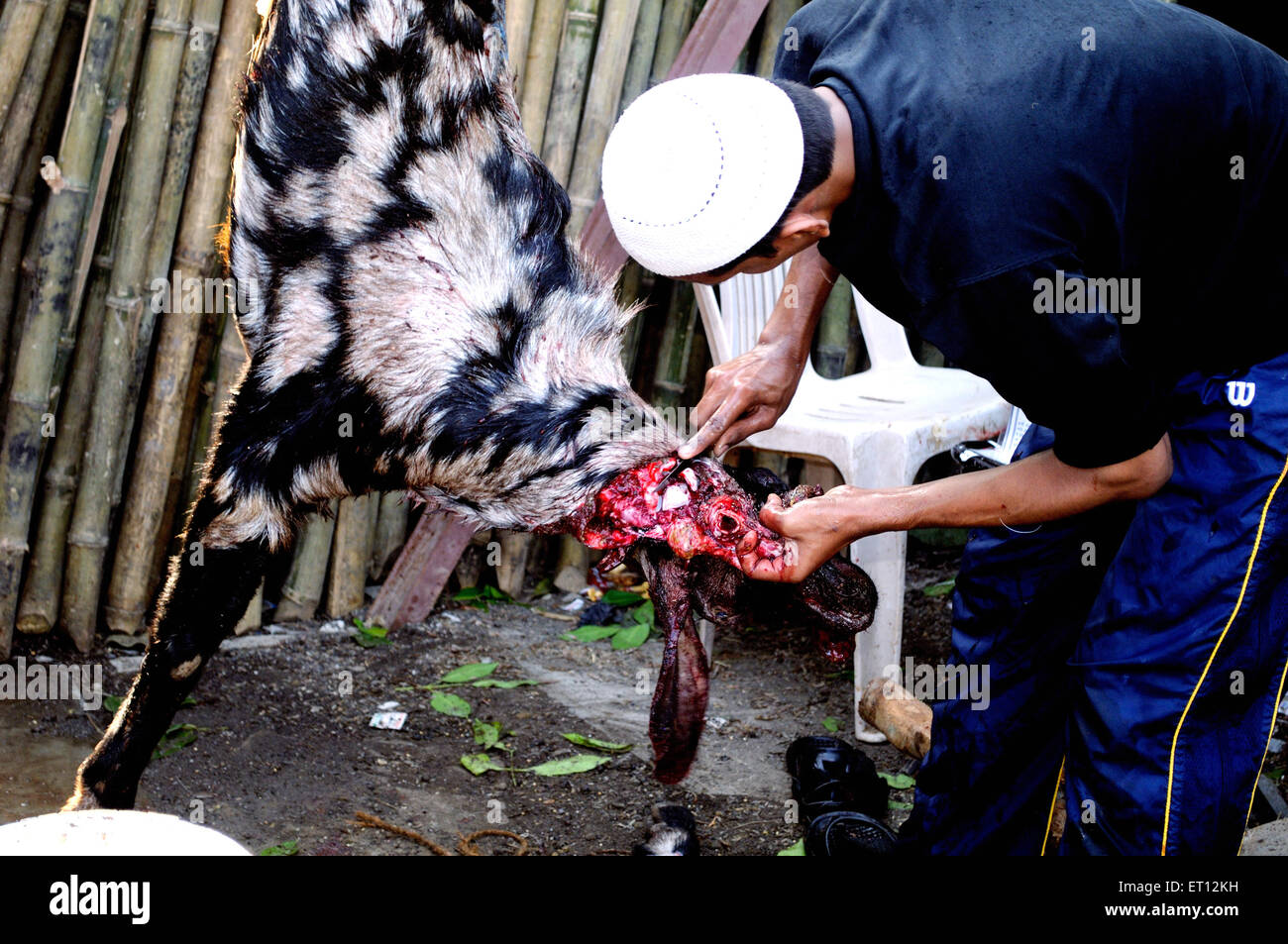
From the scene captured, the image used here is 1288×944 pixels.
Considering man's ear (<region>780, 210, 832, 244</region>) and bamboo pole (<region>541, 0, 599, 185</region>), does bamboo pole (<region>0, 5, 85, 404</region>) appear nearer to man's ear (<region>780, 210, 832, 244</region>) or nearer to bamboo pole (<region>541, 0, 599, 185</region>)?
bamboo pole (<region>541, 0, 599, 185</region>)

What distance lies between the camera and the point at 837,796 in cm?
358

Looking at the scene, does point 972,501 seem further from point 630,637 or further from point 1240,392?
point 630,637

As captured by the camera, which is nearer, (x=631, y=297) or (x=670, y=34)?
(x=670, y=34)

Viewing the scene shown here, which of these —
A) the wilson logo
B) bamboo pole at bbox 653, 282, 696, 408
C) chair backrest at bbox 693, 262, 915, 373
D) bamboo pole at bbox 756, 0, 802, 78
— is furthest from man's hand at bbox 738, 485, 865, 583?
bamboo pole at bbox 756, 0, 802, 78

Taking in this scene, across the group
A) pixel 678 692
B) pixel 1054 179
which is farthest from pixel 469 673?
pixel 1054 179

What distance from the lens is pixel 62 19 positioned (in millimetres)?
3924

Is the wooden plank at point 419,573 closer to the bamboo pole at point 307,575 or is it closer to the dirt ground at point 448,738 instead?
the dirt ground at point 448,738

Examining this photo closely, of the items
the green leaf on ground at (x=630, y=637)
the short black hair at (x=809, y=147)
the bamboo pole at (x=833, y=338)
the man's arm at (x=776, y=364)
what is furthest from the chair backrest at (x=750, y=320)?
the short black hair at (x=809, y=147)

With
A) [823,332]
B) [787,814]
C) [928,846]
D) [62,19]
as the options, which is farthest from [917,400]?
[62,19]

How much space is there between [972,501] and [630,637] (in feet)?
8.65

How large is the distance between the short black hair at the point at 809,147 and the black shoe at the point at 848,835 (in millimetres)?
1820

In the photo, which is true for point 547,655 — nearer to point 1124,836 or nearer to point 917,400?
point 917,400

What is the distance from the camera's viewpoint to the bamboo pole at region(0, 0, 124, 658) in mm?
3887

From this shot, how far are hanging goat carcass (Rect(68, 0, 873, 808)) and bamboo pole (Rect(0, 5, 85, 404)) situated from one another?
4.78 ft
